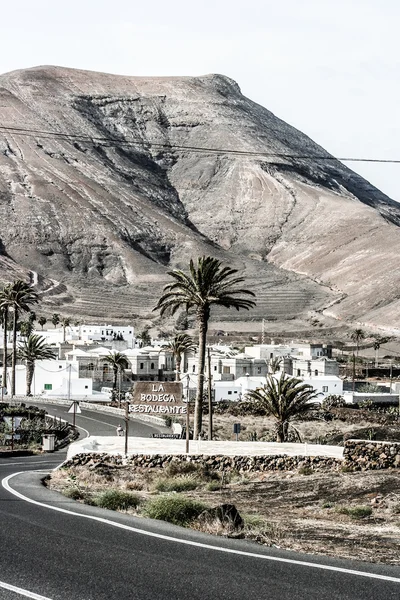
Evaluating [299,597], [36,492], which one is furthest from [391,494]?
[299,597]

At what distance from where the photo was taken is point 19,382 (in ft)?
323

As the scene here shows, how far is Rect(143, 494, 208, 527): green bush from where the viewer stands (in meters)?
→ 14.5

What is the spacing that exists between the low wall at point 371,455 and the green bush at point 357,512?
24.3ft

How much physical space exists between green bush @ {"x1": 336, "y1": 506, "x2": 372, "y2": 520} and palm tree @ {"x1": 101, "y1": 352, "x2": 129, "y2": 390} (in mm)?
74796

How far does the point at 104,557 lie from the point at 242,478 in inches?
665

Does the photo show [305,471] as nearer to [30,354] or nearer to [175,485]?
[175,485]

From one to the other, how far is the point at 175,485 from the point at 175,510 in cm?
946

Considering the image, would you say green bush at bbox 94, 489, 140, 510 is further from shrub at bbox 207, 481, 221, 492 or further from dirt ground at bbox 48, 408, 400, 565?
shrub at bbox 207, 481, 221, 492

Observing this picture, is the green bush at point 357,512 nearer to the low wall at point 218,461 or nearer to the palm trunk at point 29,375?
the low wall at point 218,461

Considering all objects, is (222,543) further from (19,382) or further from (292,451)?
(19,382)

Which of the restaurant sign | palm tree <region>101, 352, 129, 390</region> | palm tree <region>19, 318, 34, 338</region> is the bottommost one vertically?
the restaurant sign

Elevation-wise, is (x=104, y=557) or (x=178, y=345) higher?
(x=178, y=345)

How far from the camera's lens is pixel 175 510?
1466cm

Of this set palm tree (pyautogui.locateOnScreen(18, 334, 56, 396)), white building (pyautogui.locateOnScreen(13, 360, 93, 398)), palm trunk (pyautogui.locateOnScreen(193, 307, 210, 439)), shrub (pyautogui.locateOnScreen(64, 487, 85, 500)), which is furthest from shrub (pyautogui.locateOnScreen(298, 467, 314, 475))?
white building (pyautogui.locateOnScreen(13, 360, 93, 398))
